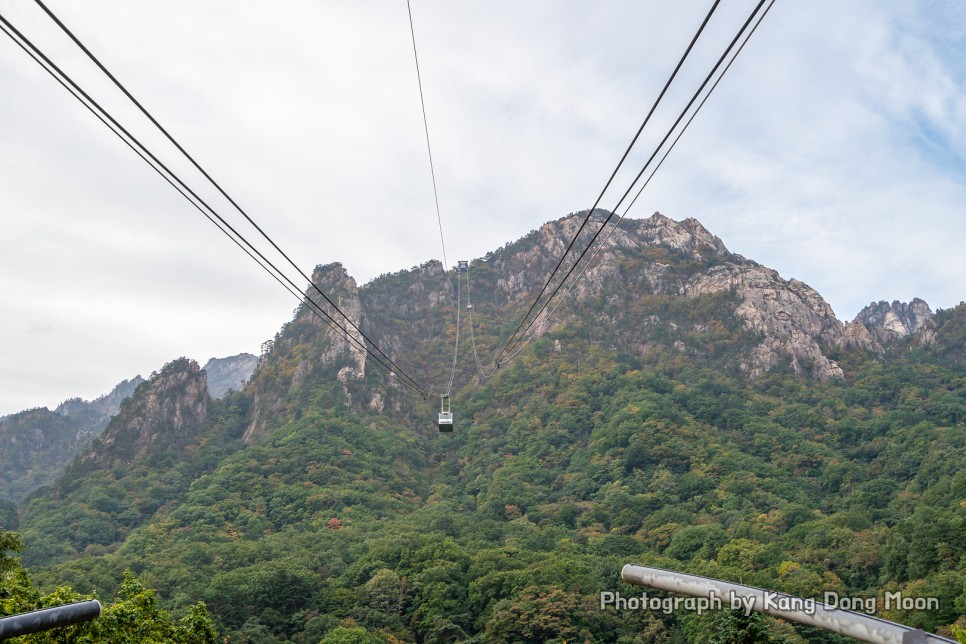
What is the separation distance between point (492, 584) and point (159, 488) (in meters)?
53.3

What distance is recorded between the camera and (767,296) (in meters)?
105

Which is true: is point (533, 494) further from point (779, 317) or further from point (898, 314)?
point (898, 314)

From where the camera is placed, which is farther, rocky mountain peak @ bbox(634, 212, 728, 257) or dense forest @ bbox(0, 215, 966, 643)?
rocky mountain peak @ bbox(634, 212, 728, 257)

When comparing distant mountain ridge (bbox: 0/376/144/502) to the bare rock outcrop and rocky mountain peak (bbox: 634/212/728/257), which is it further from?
the bare rock outcrop

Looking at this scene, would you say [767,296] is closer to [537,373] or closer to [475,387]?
[537,373]

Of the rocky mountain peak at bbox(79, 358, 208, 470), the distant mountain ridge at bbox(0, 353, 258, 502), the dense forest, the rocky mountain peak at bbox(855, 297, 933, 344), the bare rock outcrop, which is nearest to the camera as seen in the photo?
the dense forest

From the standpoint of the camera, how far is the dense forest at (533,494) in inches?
1655

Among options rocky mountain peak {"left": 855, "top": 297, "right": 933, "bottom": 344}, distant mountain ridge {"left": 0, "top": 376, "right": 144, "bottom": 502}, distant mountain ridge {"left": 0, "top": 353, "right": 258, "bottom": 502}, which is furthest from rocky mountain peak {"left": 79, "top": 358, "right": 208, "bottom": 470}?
rocky mountain peak {"left": 855, "top": 297, "right": 933, "bottom": 344}

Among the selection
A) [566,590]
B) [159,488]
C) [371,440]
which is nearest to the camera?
[566,590]

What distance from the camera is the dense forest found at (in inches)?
1655

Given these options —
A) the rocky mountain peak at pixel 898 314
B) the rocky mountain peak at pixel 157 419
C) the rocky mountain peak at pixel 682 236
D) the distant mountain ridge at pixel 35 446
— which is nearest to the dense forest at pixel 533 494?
the rocky mountain peak at pixel 157 419

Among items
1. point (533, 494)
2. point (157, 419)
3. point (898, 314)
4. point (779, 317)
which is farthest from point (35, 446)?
point (898, 314)

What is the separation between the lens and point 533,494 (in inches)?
2913

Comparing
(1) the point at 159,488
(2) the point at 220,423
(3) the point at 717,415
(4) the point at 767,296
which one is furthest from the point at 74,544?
(4) the point at 767,296
